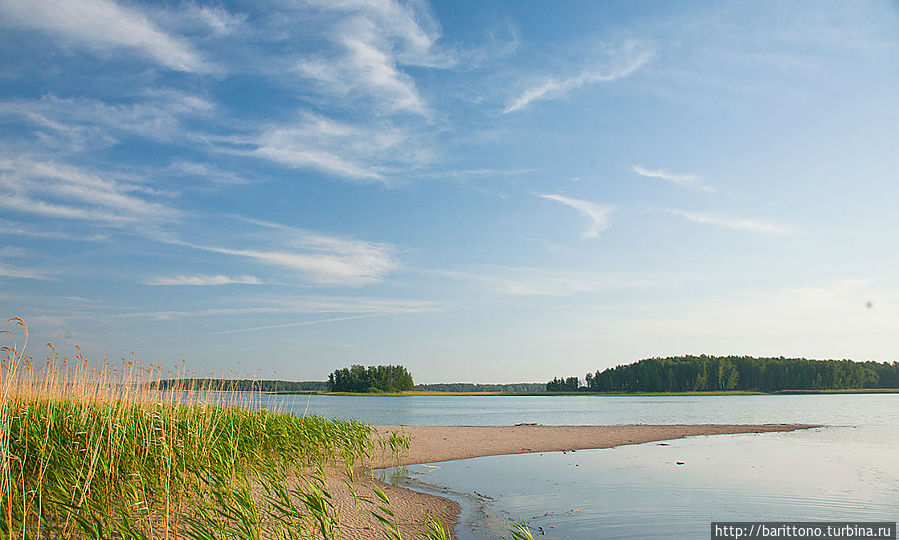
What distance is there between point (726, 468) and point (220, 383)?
52.7 feet

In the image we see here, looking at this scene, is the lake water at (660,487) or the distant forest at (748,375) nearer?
the lake water at (660,487)

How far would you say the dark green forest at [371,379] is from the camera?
149375 mm

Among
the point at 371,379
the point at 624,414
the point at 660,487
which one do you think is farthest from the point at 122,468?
the point at 371,379

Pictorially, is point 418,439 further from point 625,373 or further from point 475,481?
point 625,373

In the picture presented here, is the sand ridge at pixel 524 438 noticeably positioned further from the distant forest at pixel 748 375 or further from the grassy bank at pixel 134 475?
the distant forest at pixel 748 375

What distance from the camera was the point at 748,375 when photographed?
445 ft

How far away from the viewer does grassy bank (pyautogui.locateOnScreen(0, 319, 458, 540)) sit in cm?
720

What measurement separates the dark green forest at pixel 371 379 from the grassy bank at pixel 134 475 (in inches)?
5402

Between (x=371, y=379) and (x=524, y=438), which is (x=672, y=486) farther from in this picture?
(x=371, y=379)

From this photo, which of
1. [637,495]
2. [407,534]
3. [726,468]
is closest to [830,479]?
[726,468]

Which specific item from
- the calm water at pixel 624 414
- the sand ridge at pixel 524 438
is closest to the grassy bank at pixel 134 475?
the calm water at pixel 624 414

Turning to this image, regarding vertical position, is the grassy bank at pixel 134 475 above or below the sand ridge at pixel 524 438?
above

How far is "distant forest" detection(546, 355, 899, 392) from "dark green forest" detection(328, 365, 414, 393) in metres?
54.5

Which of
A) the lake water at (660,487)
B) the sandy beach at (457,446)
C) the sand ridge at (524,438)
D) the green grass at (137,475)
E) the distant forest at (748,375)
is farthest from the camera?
the distant forest at (748,375)
